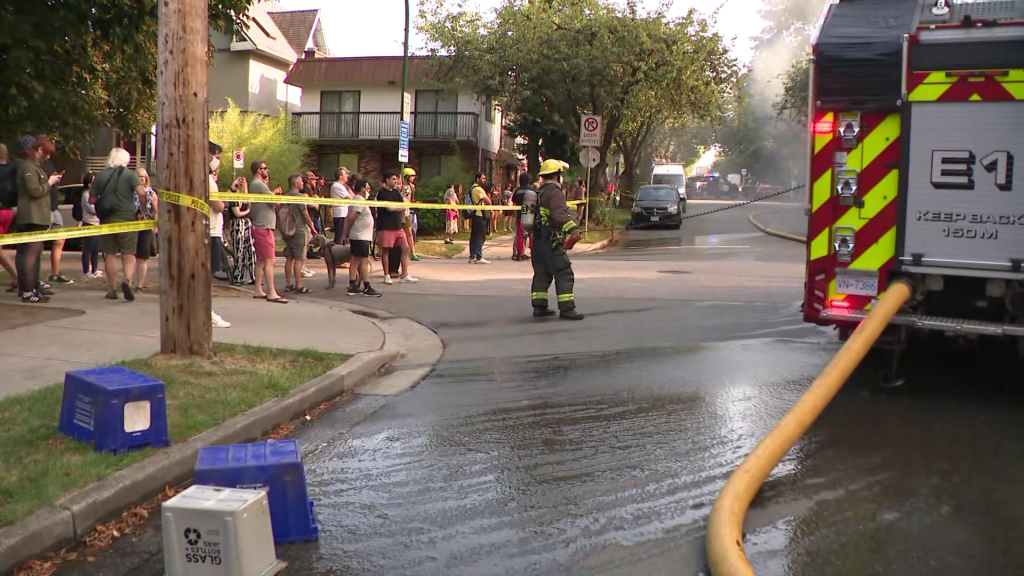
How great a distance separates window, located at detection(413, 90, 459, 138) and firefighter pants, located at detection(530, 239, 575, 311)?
1152 inches

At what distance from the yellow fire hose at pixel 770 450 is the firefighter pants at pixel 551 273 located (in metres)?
4.42

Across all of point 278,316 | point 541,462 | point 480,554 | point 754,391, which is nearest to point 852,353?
point 754,391

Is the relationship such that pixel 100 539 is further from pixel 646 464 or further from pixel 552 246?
pixel 552 246

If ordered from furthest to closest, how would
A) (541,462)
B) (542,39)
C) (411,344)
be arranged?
(542,39), (411,344), (541,462)

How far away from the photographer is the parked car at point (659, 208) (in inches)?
1351

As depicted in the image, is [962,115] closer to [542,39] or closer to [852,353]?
[852,353]

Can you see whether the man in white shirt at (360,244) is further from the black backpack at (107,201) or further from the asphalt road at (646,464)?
the asphalt road at (646,464)

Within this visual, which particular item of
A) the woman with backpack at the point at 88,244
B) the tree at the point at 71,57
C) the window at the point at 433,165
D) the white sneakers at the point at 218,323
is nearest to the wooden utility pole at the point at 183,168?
the tree at the point at 71,57

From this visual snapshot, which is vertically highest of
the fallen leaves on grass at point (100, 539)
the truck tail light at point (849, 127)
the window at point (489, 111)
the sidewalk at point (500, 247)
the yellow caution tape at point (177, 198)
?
the window at point (489, 111)

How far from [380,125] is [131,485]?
1433 inches

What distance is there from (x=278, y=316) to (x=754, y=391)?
5286 mm

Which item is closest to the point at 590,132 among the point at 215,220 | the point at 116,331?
the point at 215,220

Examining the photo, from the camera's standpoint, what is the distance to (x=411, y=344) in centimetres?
916

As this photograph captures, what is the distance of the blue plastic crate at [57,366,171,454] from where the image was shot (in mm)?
4895
